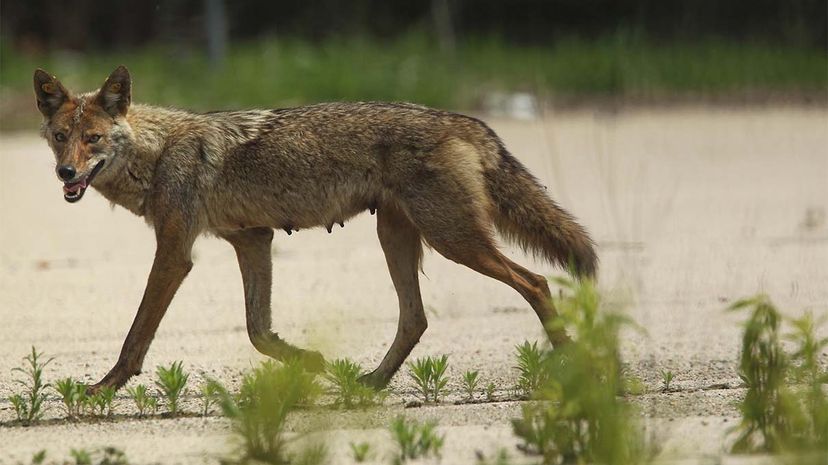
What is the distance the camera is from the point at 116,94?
6613 millimetres

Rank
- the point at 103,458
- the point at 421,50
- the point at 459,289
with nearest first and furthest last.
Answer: the point at 103,458 → the point at 459,289 → the point at 421,50

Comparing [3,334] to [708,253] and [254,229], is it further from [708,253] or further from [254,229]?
[708,253]

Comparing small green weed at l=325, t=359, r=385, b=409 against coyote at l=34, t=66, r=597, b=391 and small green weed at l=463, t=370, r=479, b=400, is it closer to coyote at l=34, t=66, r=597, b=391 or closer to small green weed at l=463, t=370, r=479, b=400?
coyote at l=34, t=66, r=597, b=391

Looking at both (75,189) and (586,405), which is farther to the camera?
(75,189)

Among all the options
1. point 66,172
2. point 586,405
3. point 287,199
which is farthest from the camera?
point 287,199

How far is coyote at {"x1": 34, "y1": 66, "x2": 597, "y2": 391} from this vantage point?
6301 mm

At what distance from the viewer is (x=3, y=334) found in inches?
297

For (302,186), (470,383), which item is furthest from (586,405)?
(302,186)

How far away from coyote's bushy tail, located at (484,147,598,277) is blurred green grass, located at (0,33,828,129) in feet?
28.3

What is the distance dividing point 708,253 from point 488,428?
178 inches

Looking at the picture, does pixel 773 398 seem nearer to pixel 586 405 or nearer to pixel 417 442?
pixel 586 405

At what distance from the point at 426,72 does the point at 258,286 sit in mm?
9582

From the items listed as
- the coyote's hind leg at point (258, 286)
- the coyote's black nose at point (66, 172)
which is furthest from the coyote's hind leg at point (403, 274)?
the coyote's black nose at point (66, 172)

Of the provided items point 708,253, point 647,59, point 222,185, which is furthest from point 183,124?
point 647,59
